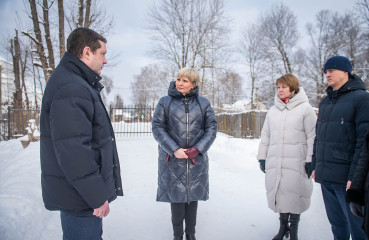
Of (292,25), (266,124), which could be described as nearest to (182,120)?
(266,124)

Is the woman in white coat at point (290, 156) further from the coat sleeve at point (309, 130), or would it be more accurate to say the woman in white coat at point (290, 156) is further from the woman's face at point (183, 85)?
the woman's face at point (183, 85)

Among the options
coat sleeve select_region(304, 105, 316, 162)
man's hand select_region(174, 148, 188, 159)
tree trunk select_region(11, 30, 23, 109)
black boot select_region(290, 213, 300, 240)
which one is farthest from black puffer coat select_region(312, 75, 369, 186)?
tree trunk select_region(11, 30, 23, 109)

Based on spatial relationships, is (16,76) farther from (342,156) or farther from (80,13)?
(342,156)

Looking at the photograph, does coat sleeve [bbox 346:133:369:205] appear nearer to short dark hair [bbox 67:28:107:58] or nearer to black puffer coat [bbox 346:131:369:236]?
black puffer coat [bbox 346:131:369:236]

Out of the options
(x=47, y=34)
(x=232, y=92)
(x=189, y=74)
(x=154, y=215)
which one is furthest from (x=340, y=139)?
(x=232, y=92)

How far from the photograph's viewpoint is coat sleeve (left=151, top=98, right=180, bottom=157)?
2.41 m

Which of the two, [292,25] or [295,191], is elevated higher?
[292,25]

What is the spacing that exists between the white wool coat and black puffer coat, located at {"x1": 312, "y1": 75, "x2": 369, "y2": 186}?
0.33 meters

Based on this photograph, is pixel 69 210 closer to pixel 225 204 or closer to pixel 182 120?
pixel 182 120

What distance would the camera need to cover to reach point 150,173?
18.7 ft

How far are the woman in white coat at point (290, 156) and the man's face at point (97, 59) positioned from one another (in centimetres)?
207

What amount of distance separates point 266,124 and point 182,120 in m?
1.17

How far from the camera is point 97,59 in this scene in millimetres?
1676

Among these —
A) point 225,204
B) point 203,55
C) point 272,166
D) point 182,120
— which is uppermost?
point 203,55
